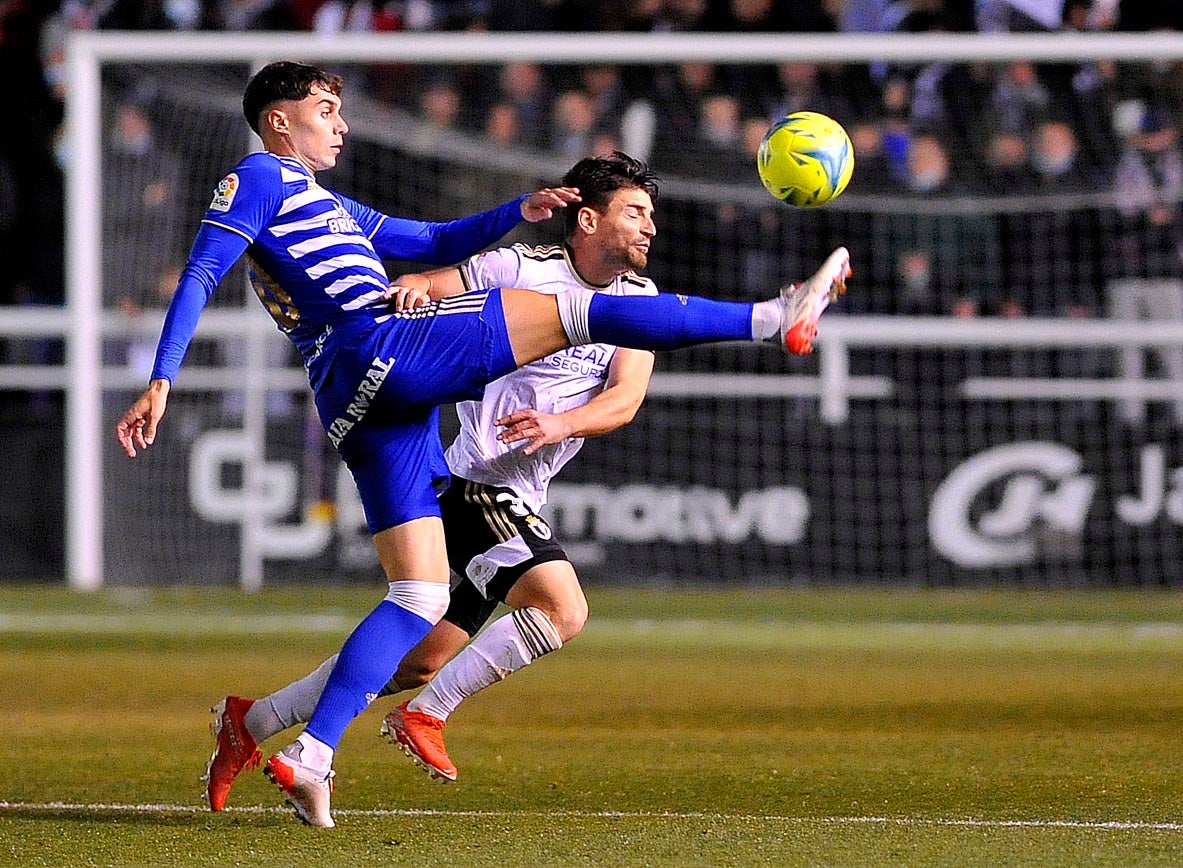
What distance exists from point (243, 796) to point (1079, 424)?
803 centimetres

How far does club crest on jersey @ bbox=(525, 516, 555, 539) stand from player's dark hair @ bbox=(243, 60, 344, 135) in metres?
1.38

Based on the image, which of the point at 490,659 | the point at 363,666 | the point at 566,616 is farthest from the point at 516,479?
the point at 363,666

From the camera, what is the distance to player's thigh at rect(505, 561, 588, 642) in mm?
5586

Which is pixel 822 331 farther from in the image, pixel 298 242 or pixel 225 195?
pixel 225 195

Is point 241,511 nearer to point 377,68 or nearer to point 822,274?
point 377,68

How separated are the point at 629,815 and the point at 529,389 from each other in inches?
61.4

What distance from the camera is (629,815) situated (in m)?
5.09

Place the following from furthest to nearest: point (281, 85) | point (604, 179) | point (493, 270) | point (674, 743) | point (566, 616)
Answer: point (674, 743) → point (493, 270) → point (604, 179) → point (566, 616) → point (281, 85)

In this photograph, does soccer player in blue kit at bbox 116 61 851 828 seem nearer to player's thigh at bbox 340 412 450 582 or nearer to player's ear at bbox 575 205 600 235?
player's thigh at bbox 340 412 450 582

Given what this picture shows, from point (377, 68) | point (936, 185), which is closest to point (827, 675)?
point (936, 185)

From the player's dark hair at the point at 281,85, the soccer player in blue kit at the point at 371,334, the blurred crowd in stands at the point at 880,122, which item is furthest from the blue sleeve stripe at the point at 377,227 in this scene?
the blurred crowd in stands at the point at 880,122

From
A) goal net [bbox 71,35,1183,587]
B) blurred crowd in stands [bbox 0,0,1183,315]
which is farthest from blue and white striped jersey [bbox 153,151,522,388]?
blurred crowd in stands [bbox 0,0,1183,315]

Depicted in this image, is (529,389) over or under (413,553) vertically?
over

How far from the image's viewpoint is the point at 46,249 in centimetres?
1448
